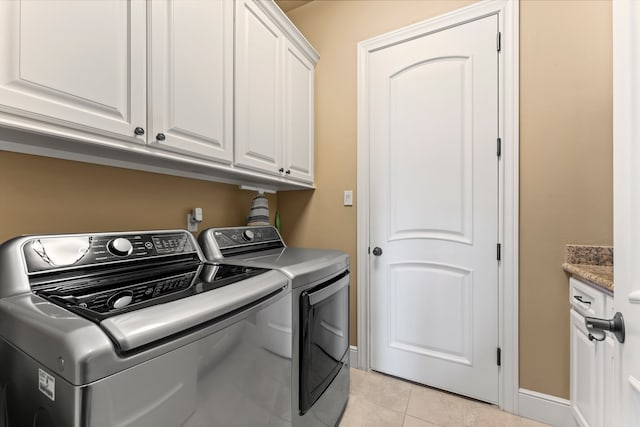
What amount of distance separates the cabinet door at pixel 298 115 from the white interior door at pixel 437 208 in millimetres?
494

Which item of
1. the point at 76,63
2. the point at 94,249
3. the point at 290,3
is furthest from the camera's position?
the point at 290,3

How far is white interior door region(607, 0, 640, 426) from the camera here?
1.88ft

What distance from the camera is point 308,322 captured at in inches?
46.4

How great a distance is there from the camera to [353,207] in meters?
2.15

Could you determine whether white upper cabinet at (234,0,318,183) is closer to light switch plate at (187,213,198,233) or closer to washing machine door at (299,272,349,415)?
light switch plate at (187,213,198,233)

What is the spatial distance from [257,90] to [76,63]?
90 centimetres

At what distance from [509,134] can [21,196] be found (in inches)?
92.7

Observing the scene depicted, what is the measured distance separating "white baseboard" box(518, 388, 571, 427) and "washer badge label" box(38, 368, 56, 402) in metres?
2.11

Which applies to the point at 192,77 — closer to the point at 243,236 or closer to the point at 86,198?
the point at 86,198

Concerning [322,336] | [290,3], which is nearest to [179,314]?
[322,336]

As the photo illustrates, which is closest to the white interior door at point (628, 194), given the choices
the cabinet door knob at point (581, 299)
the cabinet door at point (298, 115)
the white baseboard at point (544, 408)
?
the cabinet door knob at point (581, 299)

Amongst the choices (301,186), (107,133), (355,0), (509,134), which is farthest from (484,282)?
(355,0)

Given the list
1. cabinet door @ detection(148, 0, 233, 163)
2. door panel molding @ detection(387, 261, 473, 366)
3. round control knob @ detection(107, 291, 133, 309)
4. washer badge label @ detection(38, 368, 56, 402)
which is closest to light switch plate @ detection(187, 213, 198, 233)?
cabinet door @ detection(148, 0, 233, 163)

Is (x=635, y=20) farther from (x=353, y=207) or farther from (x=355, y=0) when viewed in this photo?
(x=355, y=0)
